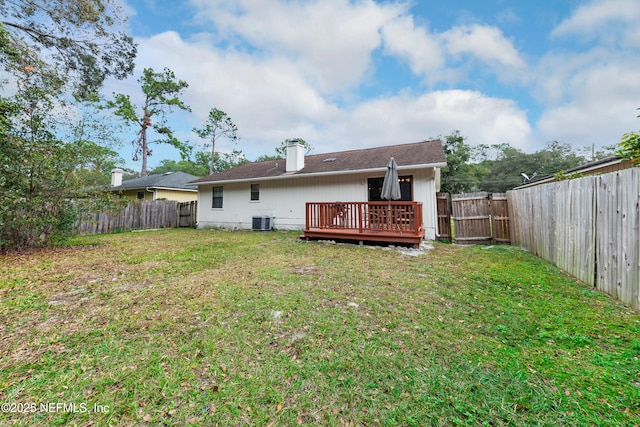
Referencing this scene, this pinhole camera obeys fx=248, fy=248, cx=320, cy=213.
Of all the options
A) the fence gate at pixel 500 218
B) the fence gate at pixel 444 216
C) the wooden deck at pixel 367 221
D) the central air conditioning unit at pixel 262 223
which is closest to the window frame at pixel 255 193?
the central air conditioning unit at pixel 262 223

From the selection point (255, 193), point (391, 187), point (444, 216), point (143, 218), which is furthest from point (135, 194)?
point (444, 216)

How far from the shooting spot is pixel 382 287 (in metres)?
3.68

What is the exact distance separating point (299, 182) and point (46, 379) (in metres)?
9.47

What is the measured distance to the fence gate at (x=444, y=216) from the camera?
8531mm

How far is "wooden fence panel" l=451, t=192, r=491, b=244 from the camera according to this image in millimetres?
7820

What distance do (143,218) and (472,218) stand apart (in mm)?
14981

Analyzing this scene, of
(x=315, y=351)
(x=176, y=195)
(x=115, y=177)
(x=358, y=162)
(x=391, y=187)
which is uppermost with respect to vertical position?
(x=115, y=177)

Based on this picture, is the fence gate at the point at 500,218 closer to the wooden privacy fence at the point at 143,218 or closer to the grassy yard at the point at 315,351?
the grassy yard at the point at 315,351

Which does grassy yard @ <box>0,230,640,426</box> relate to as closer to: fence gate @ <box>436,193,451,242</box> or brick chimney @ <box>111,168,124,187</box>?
fence gate @ <box>436,193,451,242</box>

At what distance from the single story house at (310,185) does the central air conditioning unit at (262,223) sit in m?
0.11

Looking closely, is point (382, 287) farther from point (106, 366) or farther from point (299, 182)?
point (299, 182)

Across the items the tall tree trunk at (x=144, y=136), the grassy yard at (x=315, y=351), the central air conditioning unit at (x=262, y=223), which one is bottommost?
the grassy yard at (x=315, y=351)

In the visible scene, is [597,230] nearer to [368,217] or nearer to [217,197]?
[368,217]

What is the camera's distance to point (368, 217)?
754cm
